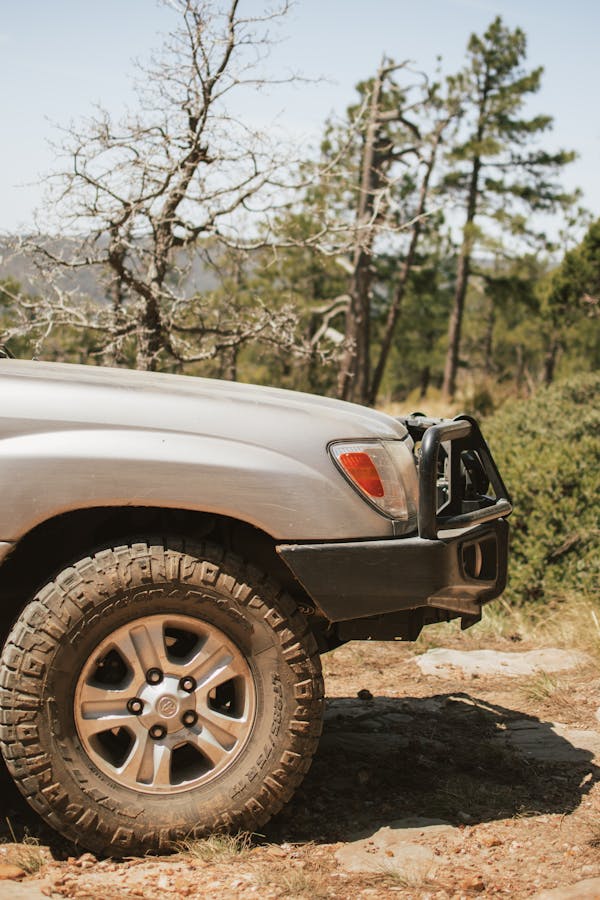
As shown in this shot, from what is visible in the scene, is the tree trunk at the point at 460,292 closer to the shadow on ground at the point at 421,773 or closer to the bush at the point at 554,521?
the bush at the point at 554,521

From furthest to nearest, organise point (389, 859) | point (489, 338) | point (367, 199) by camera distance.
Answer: point (489, 338) → point (367, 199) → point (389, 859)

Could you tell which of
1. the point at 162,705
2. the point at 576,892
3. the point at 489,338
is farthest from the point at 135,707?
the point at 489,338

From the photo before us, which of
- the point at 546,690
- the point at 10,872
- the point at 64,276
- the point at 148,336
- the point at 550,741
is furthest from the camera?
the point at 148,336

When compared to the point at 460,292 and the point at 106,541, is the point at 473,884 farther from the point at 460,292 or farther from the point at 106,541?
the point at 460,292

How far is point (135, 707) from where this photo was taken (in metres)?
2.84

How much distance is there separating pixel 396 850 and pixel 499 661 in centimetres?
252

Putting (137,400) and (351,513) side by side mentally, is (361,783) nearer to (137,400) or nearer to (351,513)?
(351,513)

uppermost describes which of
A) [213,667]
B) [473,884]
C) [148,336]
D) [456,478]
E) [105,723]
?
[148,336]

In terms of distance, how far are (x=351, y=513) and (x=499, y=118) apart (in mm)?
32402

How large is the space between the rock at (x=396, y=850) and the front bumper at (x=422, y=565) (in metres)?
0.72

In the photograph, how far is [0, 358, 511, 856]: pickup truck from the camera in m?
2.81

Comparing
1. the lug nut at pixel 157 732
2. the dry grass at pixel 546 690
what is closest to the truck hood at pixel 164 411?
the lug nut at pixel 157 732

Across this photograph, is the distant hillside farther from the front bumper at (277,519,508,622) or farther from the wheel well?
the front bumper at (277,519,508,622)

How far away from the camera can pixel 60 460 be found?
9.25ft
